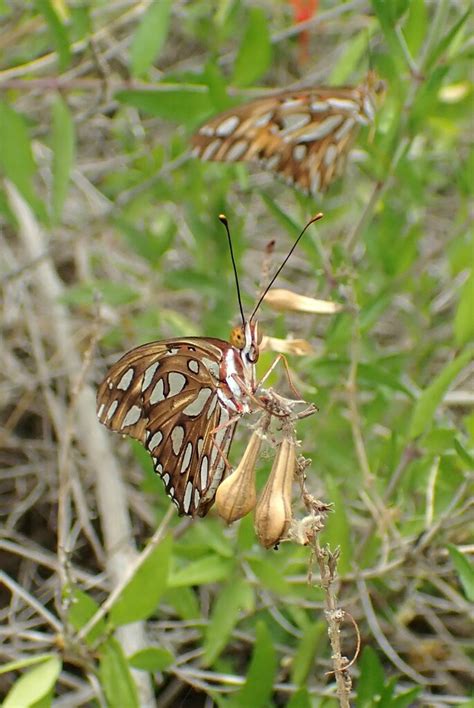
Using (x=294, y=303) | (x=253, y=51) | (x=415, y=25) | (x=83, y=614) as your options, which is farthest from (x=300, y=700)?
(x=253, y=51)

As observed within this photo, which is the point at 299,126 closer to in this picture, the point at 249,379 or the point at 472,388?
the point at 472,388

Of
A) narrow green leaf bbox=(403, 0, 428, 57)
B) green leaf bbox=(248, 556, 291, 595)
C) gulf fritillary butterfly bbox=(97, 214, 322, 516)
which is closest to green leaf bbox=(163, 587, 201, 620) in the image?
green leaf bbox=(248, 556, 291, 595)

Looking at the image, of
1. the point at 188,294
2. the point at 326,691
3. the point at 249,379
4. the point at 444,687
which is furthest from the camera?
the point at 188,294

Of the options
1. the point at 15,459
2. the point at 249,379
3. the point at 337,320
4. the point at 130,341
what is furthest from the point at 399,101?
the point at 15,459

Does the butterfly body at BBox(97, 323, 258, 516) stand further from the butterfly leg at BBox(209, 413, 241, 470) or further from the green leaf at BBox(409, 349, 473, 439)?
the green leaf at BBox(409, 349, 473, 439)

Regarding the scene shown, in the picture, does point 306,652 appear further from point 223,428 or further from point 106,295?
point 106,295

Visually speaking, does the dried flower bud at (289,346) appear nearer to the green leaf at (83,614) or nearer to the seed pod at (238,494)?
the seed pod at (238,494)
